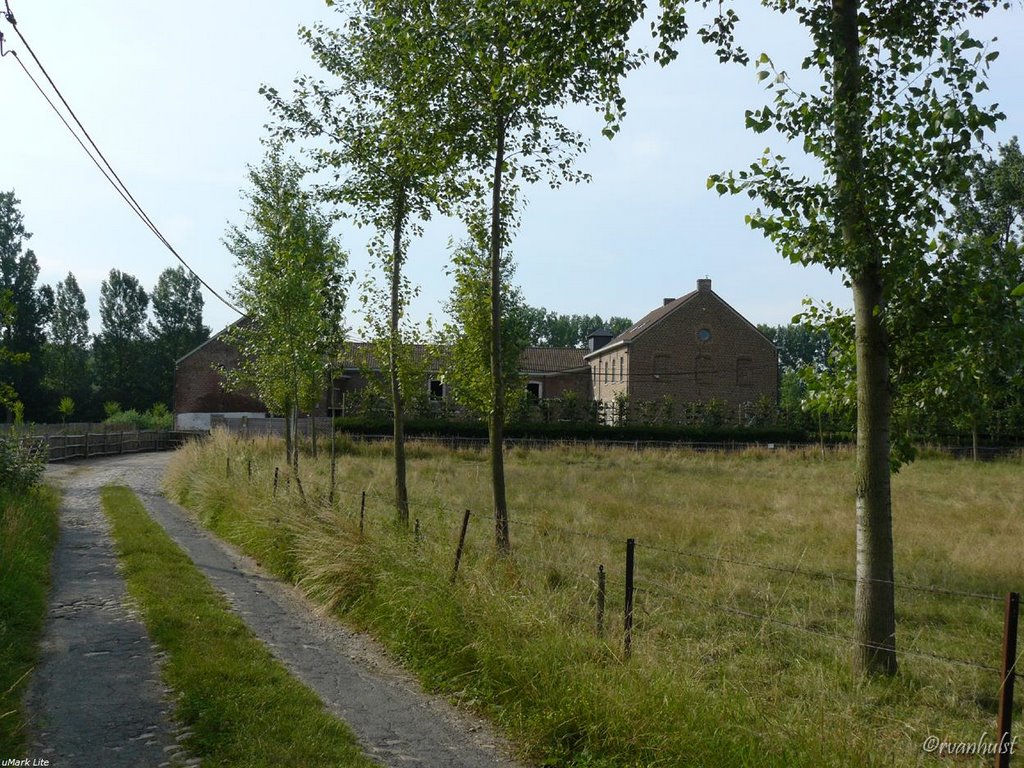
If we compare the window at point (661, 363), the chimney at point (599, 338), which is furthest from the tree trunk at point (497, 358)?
the chimney at point (599, 338)

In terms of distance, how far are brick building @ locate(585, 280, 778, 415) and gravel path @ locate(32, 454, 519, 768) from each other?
4849cm

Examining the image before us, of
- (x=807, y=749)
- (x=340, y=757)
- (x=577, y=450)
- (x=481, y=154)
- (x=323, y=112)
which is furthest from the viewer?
(x=577, y=450)

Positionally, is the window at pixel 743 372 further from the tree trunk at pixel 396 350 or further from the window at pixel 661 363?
the tree trunk at pixel 396 350

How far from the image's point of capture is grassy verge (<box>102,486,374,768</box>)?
5648 mm

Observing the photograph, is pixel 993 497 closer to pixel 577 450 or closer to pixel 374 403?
pixel 577 450

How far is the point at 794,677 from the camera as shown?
24.0 feet

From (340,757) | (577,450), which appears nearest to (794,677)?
(340,757)

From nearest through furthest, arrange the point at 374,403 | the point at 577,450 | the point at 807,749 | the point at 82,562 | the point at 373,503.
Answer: the point at 807,749, the point at 82,562, the point at 373,503, the point at 577,450, the point at 374,403

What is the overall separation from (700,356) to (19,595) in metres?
53.5

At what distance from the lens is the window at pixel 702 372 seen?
59.4 meters

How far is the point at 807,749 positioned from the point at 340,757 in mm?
2841

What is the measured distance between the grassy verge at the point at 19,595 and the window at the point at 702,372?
159 ft

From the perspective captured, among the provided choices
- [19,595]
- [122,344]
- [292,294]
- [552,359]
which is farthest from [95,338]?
[19,595]

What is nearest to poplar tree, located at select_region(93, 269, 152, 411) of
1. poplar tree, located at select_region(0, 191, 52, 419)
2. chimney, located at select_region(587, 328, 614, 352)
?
poplar tree, located at select_region(0, 191, 52, 419)
